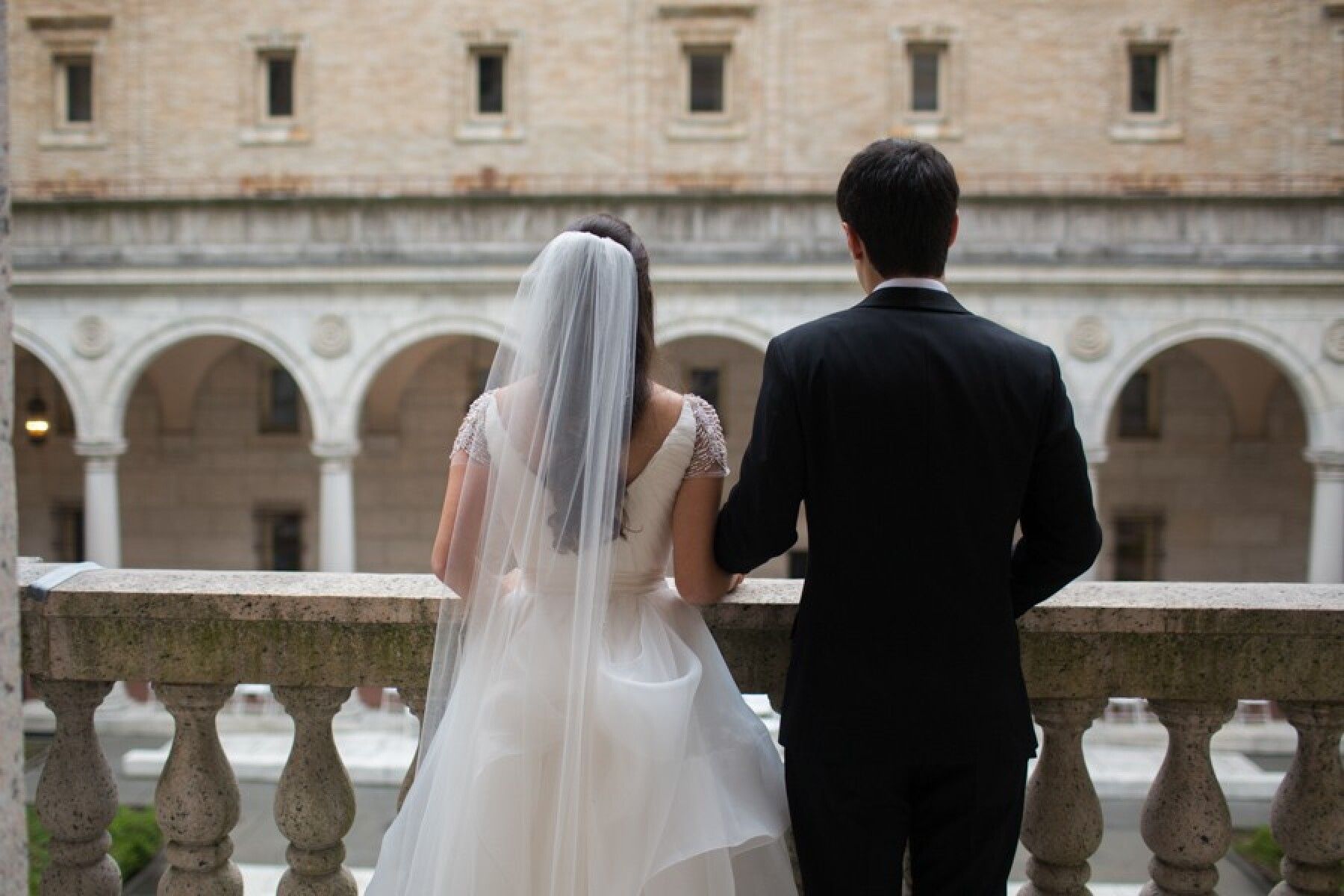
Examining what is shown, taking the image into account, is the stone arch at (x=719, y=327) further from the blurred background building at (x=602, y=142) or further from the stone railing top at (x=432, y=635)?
the stone railing top at (x=432, y=635)

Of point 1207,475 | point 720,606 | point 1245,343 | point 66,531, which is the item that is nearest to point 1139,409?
point 1207,475

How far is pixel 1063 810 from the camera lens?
2.61 m

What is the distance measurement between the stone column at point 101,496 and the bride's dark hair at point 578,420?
16594 mm

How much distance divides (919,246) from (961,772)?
38.8 inches

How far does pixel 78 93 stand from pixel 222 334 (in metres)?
7.23

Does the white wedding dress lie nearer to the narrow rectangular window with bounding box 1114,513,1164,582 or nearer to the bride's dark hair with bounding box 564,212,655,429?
the bride's dark hair with bounding box 564,212,655,429

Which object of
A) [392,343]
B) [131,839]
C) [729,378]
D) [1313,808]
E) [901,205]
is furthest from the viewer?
[729,378]

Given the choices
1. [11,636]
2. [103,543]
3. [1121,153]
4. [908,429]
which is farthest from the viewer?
[1121,153]

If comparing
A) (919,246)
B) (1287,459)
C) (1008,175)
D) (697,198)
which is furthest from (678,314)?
(919,246)

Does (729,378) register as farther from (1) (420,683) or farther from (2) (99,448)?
(1) (420,683)

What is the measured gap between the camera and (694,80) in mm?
20156

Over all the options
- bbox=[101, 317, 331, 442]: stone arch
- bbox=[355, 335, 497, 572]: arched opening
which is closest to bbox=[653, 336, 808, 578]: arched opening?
bbox=[355, 335, 497, 572]: arched opening

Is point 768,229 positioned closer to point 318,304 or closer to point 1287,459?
point 318,304

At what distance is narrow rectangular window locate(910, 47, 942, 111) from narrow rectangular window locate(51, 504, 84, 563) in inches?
660
